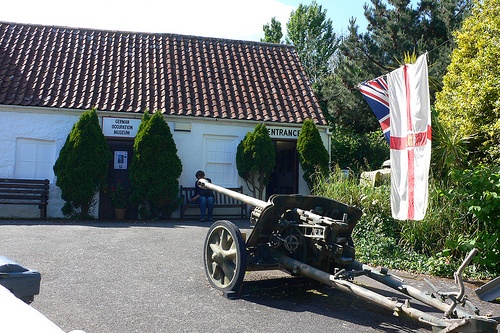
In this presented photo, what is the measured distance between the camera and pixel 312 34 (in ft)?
145

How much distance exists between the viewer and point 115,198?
13.7 meters

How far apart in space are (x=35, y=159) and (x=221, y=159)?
17.7 ft

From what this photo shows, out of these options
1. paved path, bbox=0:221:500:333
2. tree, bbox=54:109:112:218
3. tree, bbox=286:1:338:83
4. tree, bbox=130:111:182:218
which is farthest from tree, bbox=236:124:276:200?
tree, bbox=286:1:338:83

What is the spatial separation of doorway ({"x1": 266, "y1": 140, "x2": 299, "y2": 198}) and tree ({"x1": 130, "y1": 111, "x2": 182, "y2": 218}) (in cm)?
365

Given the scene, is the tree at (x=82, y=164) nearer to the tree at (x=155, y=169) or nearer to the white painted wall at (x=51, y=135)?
the white painted wall at (x=51, y=135)

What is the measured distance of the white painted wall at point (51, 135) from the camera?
45.1ft

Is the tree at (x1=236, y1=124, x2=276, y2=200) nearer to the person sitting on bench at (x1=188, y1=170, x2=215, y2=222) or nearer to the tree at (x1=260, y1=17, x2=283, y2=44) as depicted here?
the person sitting on bench at (x1=188, y1=170, x2=215, y2=222)

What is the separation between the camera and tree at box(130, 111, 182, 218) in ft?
44.4

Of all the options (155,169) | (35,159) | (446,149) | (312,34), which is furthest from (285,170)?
(312,34)

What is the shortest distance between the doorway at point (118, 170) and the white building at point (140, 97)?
30mm

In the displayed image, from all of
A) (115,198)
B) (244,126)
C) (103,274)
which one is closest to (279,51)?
(244,126)

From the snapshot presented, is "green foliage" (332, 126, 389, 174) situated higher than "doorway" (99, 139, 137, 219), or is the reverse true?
"green foliage" (332, 126, 389, 174)

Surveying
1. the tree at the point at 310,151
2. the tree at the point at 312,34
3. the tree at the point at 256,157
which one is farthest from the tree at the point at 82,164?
the tree at the point at 312,34

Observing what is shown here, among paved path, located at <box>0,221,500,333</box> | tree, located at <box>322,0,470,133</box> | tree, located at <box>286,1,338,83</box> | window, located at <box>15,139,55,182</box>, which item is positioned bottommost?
paved path, located at <box>0,221,500,333</box>
